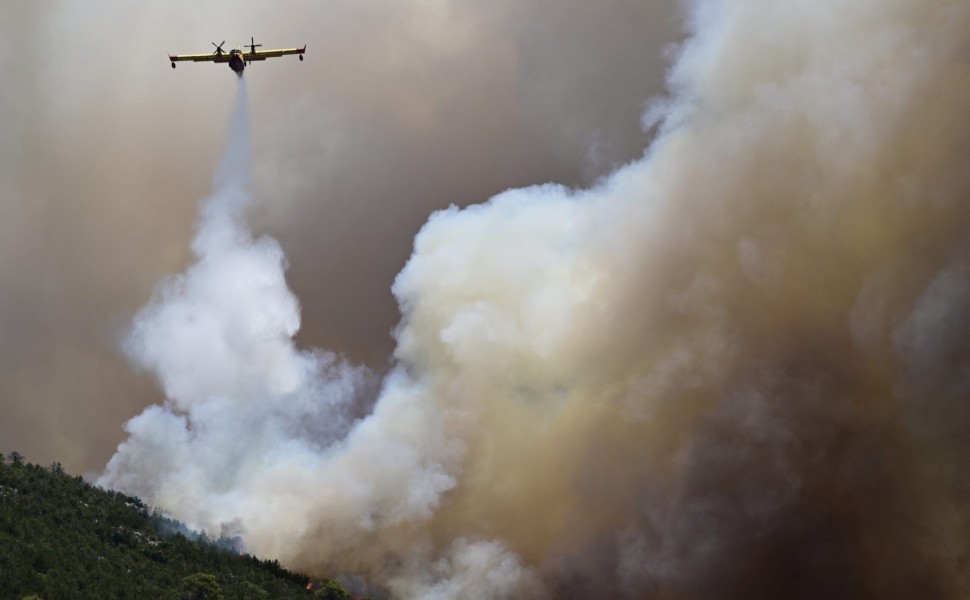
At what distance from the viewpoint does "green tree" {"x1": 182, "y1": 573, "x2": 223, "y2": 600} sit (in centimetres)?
8069

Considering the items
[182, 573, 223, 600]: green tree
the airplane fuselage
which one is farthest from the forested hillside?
the airplane fuselage

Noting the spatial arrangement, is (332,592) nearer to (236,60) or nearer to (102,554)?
(102,554)

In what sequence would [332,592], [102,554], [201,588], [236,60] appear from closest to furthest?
[201,588] → [102,554] → [332,592] → [236,60]

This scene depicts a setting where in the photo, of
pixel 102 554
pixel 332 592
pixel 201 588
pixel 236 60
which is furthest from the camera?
pixel 236 60

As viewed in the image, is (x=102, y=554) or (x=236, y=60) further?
(x=236, y=60)

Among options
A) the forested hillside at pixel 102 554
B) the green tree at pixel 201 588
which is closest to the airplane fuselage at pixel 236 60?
the forested hillside at pixel 102 554

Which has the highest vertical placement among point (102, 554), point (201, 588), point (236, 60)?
point (236, 60)

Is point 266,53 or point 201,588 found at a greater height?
point 266,53

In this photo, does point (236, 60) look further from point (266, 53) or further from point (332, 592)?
point (332, 592)

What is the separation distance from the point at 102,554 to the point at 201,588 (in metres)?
8.75

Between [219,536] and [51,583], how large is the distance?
45.1m

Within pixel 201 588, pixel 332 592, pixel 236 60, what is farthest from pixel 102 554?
pixel 236 60

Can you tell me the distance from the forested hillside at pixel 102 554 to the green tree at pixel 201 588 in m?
0.08

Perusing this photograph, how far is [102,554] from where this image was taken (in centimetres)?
8225
